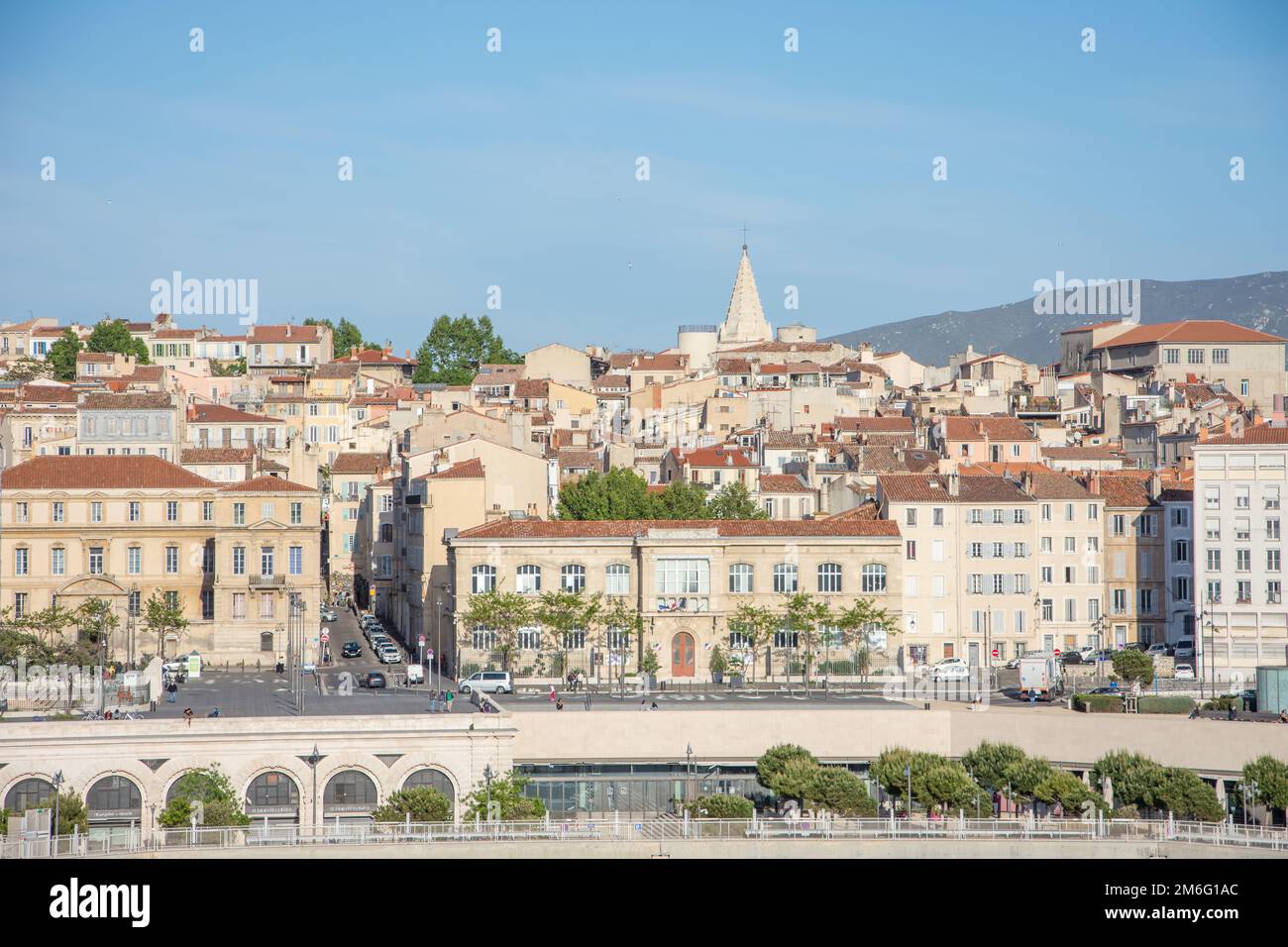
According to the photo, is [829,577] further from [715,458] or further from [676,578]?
→ [715,458]

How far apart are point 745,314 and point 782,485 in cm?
8345

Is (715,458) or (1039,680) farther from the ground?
(715,458)

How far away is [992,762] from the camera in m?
56.4

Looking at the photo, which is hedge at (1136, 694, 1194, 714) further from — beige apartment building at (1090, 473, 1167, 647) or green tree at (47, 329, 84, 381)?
green tree at (47, 329, 84, 381)

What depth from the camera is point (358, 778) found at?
55.9 metres

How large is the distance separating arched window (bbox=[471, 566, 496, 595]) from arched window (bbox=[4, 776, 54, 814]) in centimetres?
2277

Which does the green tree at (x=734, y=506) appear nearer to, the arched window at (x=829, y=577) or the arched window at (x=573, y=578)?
the arched window at (x=829, y=577)

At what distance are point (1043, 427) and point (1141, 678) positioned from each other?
40489 mm

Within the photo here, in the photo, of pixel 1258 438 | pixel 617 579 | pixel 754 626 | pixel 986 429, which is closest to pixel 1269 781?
pixel 754 626

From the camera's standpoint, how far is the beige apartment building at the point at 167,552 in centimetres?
7688

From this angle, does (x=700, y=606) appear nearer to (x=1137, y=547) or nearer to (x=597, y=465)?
(x=1137, y=547)

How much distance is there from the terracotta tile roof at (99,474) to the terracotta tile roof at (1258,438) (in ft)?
127
